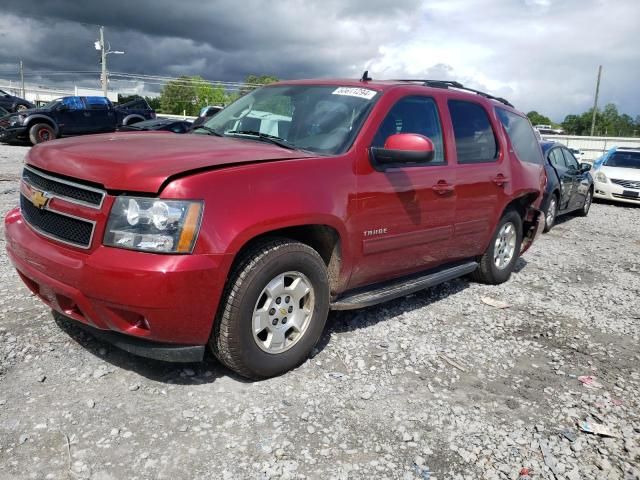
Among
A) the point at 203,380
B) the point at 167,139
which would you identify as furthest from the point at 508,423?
the point at 167,139

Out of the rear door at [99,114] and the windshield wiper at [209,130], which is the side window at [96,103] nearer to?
the rear door at [99,114]

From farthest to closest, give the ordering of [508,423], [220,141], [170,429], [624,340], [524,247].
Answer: [524,247]
[624,340]
[220,141]
[508,423]
[170,429]

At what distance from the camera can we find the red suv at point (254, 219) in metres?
2.55

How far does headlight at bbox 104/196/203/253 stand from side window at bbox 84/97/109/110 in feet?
58.1

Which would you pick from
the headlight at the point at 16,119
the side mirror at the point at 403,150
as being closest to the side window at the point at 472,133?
the side mirror at the point at 403,150

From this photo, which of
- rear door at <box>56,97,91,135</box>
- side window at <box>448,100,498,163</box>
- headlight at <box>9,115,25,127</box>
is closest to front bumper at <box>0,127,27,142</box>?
headlight at <box>9,115,25,127</box>

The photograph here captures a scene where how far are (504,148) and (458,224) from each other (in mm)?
1167

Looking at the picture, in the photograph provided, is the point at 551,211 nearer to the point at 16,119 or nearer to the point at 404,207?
the point at 404,207

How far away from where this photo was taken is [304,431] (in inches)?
106

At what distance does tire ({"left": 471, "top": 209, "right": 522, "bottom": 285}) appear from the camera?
5191mm

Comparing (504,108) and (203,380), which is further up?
(504,108)

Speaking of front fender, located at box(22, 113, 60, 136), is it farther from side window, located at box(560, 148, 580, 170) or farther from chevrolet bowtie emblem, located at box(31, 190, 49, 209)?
chevrolet bowtie emblem, located at box(31, 190, 49, 209)

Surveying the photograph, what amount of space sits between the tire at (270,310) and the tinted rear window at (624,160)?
44.0 ft

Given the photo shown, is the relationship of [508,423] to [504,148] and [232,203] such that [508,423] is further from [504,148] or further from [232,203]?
[504,148]
